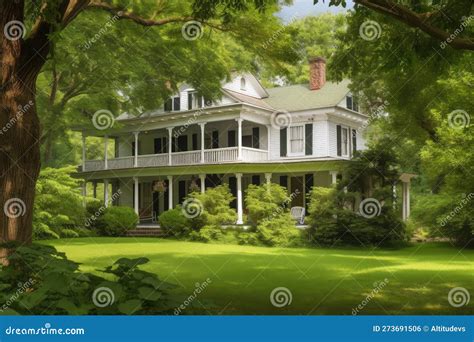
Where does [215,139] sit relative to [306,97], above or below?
below

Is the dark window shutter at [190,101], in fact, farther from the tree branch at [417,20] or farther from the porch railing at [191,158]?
the tree branch at [417,20]

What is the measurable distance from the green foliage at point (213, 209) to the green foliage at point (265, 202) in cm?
120

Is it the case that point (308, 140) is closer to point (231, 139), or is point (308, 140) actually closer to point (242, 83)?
point (231, 139)

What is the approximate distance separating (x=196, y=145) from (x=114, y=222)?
7.82m

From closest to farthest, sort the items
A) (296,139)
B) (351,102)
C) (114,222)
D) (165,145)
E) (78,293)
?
(78,293) → (114,222) → (296,139) → (351,102) → (165,145)

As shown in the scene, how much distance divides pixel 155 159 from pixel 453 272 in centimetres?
2049

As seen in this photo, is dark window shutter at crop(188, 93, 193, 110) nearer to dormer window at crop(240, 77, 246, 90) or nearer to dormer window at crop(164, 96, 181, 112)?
dormer window at crop(164, 96, 181, 112)

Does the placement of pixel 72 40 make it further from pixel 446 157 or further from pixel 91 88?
pixel 446 157

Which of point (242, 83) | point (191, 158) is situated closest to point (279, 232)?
point (191, 158)

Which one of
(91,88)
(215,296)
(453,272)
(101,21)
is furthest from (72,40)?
(453,272)

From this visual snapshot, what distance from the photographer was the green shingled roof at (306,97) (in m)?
27.1

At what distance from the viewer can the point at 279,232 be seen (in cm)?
2078

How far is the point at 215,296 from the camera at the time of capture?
8.48 meters

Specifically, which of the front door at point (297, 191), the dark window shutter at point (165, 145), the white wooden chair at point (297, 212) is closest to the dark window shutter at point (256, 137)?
the front door at point (297, 191)
